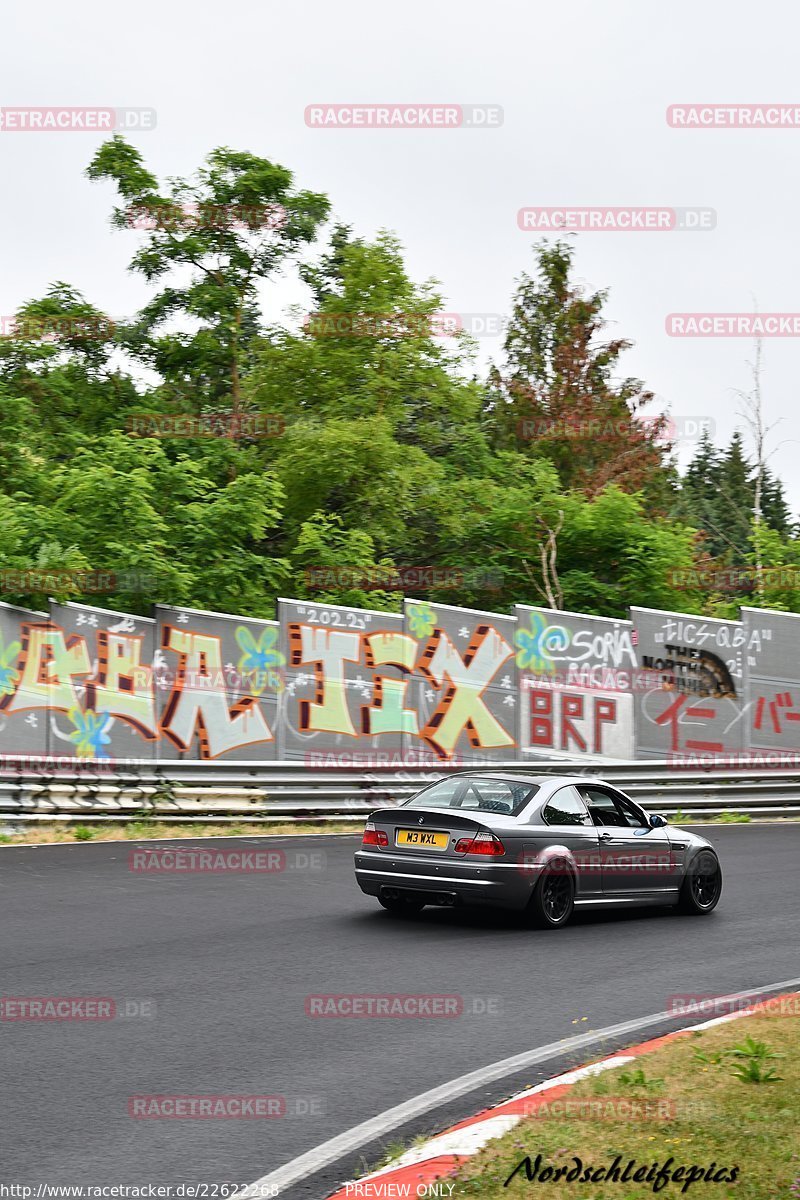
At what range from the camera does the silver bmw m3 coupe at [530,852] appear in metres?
11.6

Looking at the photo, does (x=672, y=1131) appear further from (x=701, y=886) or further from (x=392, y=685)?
(x=392, y=685)

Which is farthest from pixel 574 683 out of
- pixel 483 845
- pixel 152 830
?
pixel 483 845

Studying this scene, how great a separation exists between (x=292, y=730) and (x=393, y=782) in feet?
5.73

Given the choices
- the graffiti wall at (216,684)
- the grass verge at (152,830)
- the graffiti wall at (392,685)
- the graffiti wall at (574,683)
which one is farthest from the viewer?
the graffiti wall at (574,683)

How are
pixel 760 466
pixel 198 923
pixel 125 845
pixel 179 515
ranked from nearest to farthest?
pixel 198 923, pixel 125 845, pixel 179 515, pixel 760 466

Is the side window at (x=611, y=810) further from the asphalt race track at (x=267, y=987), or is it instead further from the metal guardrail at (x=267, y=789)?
the metal guardrail at (x=267, y=789)

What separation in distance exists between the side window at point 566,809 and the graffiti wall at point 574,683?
9547 mm

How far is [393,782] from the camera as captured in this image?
784 inches

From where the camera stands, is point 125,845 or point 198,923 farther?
point 125,845

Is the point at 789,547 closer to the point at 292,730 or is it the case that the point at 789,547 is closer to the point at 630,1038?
the point at 292,730

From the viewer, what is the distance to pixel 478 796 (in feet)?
40.5

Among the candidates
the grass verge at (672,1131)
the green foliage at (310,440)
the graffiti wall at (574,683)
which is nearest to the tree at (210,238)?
the green foliage at (310,440)

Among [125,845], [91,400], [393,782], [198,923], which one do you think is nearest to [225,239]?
[91,400]

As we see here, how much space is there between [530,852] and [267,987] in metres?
3.23
